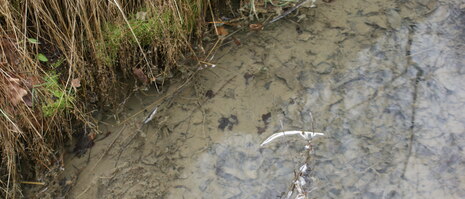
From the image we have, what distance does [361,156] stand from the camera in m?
2.32

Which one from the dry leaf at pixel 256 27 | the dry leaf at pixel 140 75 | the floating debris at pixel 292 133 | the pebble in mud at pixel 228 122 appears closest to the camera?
the floating debris at pixel 292 133

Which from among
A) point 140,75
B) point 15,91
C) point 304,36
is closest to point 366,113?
point 304,36

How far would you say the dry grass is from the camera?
2312 millimetres

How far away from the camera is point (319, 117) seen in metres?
2.47

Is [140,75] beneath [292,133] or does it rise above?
above

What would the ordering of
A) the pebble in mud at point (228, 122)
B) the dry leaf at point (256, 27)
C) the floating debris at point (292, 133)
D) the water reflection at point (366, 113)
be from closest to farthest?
the water reflection at point (366, 113) < the floating debris at point (292, 133) < the pebble in mud at point (228, 122) < the dry leaf at point (256, 27)

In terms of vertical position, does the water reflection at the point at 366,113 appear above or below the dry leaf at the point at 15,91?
below

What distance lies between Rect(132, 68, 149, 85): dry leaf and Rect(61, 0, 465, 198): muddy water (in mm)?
91

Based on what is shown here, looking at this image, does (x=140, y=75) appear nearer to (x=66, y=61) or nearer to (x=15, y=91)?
(x=66, y=61)

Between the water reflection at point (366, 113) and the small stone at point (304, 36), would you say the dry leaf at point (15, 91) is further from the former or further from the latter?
the small stone at point (304, 36)

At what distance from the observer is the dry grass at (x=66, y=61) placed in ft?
7.59

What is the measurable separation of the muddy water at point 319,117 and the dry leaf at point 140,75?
0.09 meters

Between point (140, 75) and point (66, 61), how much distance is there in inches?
16.5

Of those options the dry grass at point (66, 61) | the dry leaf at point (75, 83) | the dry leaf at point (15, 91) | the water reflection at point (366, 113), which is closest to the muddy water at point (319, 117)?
the water reflection at point (366, 113)
